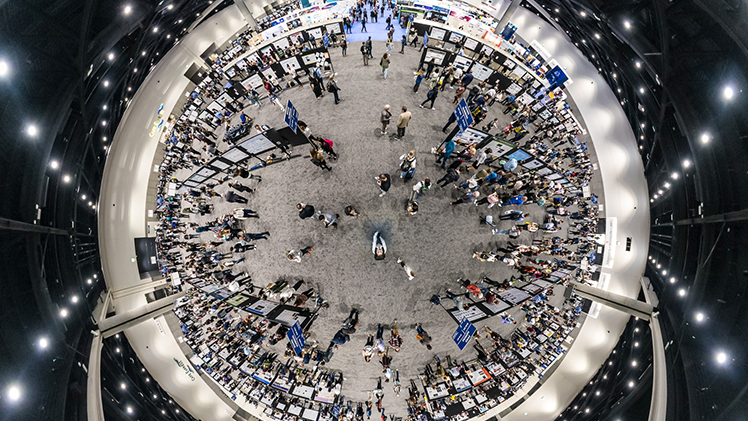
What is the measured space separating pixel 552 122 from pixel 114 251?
70.5ft

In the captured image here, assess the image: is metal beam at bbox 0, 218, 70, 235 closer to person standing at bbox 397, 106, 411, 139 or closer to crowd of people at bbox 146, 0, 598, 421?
crowd of people at bbox 146, 0, 598, 421

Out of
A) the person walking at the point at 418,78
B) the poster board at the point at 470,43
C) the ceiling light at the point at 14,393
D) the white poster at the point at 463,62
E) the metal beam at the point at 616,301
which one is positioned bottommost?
the ceiling light at the point at 14,393

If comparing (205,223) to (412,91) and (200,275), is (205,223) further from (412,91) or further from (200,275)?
(412,91)

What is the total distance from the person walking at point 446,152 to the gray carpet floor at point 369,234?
402mm

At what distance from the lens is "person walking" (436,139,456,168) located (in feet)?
26.3

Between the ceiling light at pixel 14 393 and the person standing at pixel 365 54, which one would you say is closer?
the ceiling light at pixel 14 393

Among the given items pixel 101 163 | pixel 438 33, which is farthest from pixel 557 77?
pixel 101 163

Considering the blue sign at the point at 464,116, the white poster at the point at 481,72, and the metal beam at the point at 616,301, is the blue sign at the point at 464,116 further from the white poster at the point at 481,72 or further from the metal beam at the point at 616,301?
the metal beam at the point at 616,301

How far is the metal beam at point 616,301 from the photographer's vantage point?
28.6ft

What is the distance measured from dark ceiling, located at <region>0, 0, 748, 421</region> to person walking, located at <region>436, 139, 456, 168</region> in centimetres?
689

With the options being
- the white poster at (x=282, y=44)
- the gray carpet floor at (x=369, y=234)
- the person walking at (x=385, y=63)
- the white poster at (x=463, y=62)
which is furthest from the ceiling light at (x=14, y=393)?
the white poster at (x=463, y=62)

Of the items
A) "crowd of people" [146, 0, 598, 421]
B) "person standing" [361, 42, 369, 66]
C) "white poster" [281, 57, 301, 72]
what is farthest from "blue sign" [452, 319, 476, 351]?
"white poster" [281, 57, 301, 72]

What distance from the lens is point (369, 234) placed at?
876 centimetres

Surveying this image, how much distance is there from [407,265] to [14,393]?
10.4 m
